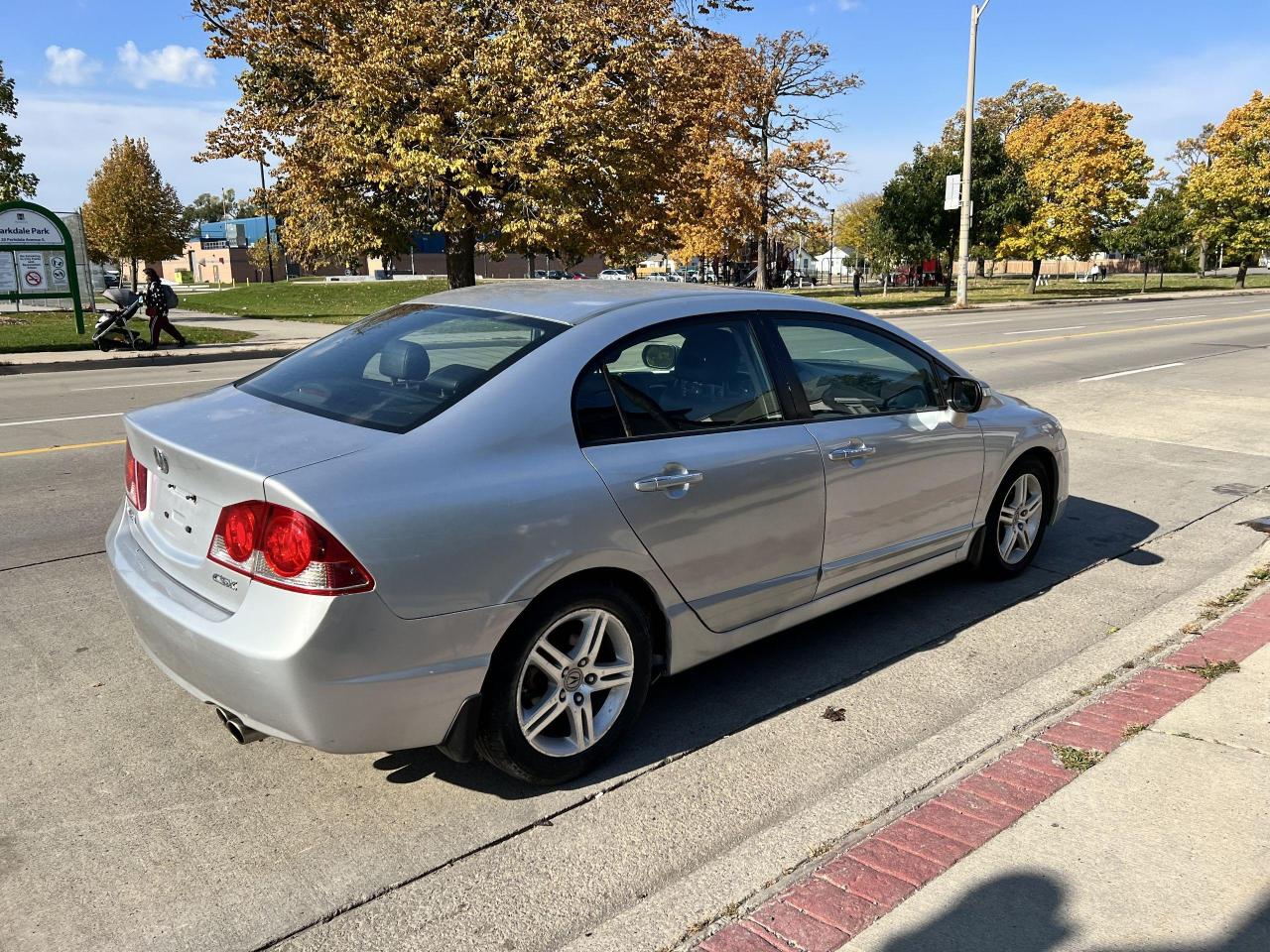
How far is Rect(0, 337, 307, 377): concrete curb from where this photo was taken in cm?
1636

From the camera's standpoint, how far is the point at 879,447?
4.21 meters

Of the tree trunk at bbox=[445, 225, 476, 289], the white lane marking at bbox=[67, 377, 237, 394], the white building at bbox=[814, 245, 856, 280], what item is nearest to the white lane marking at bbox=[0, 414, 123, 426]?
the white lane marking at bbox=[67, 377, 237, 394]

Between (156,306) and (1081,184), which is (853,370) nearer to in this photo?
(156,306)

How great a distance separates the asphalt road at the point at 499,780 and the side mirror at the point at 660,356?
4.44ft

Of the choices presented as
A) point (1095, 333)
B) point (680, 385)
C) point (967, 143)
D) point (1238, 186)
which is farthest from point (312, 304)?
point (1238, 186)

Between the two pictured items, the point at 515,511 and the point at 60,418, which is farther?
the point at 60,418

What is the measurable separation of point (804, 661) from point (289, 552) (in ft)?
8.09

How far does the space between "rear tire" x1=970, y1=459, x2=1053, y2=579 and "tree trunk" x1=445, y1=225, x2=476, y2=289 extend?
19.4 m

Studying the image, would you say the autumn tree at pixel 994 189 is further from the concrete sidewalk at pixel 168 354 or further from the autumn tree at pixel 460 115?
the concrete sidewalk at pixel 168 354

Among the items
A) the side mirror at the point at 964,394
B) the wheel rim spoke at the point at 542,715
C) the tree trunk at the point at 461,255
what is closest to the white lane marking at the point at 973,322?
the tree trunk at the point at 461,255

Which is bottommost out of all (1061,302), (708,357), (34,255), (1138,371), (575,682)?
(1138,371)

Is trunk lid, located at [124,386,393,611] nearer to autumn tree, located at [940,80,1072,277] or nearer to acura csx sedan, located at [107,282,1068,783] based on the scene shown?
acura csx sedan, located at [107,282,1068,783]

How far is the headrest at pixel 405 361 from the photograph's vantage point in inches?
137

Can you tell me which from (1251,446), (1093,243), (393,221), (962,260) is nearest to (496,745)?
(1251,446)
